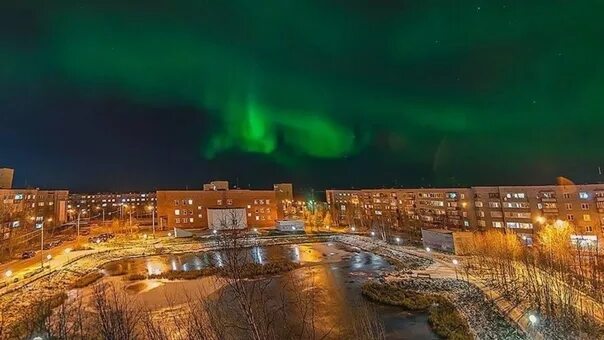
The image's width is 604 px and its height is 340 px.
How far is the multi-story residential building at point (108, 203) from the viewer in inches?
3561

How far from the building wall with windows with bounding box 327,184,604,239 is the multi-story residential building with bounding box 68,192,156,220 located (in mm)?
58841

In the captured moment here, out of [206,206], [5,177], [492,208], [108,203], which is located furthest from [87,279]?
[108,203]

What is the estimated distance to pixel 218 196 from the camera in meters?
58.4

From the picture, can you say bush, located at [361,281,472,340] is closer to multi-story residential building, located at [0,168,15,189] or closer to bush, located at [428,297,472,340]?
bush, located at [428,297,472,340]

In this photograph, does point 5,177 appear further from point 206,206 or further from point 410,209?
point 410,209

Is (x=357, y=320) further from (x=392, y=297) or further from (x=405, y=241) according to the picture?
(x=405, y=241)

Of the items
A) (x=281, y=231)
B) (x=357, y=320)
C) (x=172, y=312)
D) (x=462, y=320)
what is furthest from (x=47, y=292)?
(x=281, y=231)

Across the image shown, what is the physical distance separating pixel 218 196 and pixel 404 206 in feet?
108

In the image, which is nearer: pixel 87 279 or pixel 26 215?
pixel 87 279

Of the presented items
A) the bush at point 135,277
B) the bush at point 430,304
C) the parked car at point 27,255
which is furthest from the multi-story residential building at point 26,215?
the bush at point 430,304

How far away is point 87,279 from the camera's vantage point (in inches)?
1039

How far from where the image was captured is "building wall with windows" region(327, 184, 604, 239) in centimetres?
3731

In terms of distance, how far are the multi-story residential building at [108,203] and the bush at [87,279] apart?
62679 mm

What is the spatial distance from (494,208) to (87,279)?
47.0 metres
